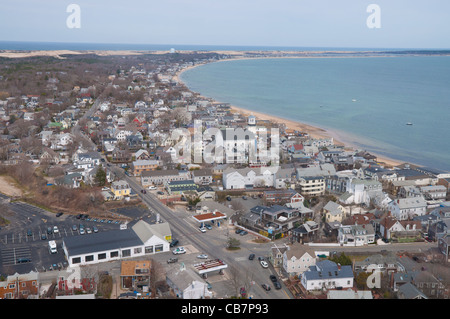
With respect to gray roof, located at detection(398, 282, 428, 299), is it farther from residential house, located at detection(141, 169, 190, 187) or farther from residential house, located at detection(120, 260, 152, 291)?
residential house, located at detection(141, 169, 190, 187)

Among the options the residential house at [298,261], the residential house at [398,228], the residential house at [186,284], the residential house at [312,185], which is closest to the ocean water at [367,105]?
the residential house at [312,185]

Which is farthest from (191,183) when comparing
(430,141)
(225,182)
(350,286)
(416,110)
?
(416,110)

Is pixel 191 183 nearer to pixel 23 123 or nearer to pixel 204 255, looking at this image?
pixel 204 255

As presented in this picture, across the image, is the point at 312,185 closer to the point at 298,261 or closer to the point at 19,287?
the point at 298,261

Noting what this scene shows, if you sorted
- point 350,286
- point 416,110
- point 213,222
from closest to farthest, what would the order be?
point 350,286 < point 213,222 < point 416,110

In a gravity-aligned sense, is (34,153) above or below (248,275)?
above

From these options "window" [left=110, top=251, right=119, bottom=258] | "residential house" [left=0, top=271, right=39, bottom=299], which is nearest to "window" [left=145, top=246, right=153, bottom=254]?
"window" [left=110, top=251, right=119, bottom=258]

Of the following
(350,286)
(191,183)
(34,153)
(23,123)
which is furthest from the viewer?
(23,123)

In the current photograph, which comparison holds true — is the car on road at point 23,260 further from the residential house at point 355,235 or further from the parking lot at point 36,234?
the residential house at point 355,235
